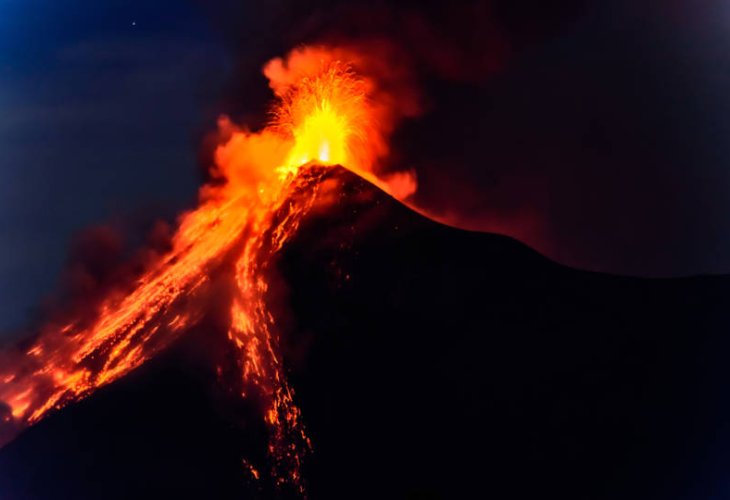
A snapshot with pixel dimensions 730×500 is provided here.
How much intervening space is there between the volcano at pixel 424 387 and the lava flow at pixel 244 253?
27 centimetres

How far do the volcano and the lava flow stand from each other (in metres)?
0.27

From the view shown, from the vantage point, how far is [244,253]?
16.5 m

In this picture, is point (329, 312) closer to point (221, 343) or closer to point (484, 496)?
point (221, 343)

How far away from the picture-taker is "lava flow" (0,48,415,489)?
586 inches

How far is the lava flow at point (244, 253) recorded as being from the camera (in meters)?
14.9

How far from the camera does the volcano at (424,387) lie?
13.6m

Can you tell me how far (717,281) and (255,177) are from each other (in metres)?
7.03

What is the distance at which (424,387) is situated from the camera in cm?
1479

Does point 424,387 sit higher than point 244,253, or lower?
lower

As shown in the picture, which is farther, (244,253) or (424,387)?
(244,253)

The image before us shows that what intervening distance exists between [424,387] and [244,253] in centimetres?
367

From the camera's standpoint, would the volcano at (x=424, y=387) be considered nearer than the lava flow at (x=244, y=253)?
Yes

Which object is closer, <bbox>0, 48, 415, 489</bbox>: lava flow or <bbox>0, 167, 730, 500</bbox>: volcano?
<bbox>0, 167, 730, 500</bbox>: volcano

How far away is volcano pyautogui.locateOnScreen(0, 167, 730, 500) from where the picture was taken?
44.6 ft
